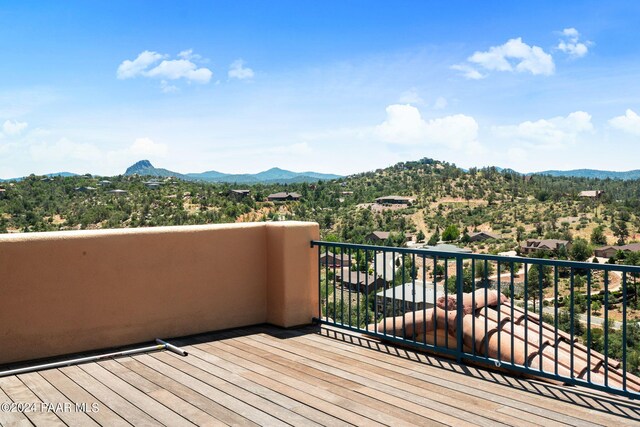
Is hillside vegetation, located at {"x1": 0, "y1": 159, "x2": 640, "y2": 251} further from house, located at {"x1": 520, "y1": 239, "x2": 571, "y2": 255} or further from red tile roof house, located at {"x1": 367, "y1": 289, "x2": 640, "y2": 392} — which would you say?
red tile roof house, located at {"x1": 367, "y1": 289, "x2": 640, "y2": 392}

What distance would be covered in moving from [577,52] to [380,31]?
57.5 metres

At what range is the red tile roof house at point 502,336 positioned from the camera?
3793 millimetres

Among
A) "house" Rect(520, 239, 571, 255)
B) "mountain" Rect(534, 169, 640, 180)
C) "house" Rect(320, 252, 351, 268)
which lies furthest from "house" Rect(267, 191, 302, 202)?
"house" Rect(320, 252, 351, 268)

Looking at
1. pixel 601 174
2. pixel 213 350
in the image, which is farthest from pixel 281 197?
pixel 601 174

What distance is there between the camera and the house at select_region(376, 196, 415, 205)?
74.4 meters

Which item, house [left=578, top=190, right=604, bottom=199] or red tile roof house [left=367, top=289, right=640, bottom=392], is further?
house [left=578, top=190, right=604, bottom=199]

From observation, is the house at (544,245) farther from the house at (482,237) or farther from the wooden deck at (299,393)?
the wooden deck at (299,393)

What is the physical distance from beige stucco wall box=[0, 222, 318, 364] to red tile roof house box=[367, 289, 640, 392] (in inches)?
49.5

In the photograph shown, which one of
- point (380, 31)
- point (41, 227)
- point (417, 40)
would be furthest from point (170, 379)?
point (41, 227)

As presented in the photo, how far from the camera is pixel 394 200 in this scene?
244 feet

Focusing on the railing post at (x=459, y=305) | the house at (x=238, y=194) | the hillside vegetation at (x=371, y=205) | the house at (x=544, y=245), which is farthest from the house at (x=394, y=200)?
Result: the railing post at (x=459, y=305)

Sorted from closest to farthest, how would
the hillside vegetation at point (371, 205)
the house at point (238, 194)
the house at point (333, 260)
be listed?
the house at point (333, 260), the hillside vegetation at point (371, 205), the house at point (238, 194)

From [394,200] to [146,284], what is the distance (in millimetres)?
70823

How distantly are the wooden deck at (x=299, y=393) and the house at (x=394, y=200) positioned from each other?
70.5 meters
